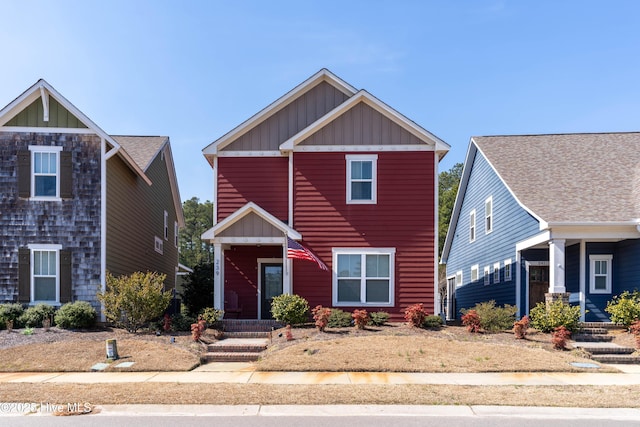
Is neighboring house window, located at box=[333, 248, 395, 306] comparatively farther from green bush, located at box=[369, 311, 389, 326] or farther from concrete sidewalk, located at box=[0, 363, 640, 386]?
concrete sidewalk, located at box=[0, 363, 640, 386]

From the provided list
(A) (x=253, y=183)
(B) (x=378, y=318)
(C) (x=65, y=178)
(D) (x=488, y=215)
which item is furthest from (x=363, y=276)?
(C) (x=65, y=178)

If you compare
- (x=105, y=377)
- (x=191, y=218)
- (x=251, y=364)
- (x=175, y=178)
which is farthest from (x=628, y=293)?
(x=191, y=218)

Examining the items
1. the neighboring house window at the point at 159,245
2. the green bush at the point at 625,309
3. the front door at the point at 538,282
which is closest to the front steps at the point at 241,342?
the neighboring house window at the point at 159,245

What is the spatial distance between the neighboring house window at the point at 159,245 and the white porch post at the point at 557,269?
16436mm

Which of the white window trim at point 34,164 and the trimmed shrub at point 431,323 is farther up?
the white window trim at point 34,164

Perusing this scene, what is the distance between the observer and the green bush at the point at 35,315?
1503cm

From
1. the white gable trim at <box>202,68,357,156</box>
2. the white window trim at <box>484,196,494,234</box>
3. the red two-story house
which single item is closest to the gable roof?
the white window trim at <box>484,196,494,234</box>

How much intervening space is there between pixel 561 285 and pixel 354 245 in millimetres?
6259

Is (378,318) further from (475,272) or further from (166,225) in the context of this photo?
(166,225)

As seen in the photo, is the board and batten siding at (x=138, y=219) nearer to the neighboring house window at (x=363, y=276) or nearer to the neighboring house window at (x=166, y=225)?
the neighboring house window at (x=166, y=225)

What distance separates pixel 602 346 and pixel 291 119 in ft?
38.4

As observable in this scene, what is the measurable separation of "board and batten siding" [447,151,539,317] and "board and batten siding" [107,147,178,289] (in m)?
13.8

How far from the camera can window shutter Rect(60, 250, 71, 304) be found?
1588cm

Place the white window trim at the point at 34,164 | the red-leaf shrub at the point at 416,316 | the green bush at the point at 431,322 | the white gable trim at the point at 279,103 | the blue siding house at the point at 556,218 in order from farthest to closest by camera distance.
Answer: the white gable trim at the point at 279,103 < the white window trim at the point at 34,164 < the blue siding house at the point at 556,218 < the green bush at the point at 431,322 < the red-leaf shrub at the point at 416,316
